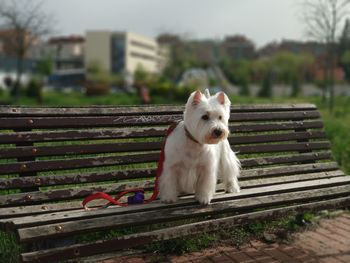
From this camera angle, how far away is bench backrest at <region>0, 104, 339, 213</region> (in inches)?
140

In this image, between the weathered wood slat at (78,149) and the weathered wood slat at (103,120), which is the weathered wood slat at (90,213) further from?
the weathered wood slat at (103,120)

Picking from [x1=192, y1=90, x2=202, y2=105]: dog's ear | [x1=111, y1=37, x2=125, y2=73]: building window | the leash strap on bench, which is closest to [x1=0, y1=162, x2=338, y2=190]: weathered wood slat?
the leash strap on bench

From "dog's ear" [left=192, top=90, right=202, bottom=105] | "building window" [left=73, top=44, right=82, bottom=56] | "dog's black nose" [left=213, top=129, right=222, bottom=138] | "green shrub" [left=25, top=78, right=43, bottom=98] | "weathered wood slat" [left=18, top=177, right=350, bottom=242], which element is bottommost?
"weathered wood slat" [left=18, top=177, right=350, bottom=242]

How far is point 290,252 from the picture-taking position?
4332mm

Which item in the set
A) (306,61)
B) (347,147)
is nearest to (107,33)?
(306,61)

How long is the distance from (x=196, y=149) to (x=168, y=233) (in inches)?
27.1

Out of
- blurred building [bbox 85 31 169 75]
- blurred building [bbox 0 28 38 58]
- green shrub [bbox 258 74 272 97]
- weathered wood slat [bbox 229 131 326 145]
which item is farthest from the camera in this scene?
blurred building [bbox 85 31 169 75]

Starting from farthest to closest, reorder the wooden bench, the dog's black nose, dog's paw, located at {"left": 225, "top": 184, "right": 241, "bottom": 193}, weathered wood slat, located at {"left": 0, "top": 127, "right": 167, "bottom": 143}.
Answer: dog's paw, located at {"left": 225, "top": 184, "right": 241, "bottom": 193}
weathered wood slat, located at {"left": 0, "top": 127, "right": 167, "bottom": 143}
the dog's black nose
the wooden bench

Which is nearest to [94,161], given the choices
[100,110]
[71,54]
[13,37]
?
[100,110]

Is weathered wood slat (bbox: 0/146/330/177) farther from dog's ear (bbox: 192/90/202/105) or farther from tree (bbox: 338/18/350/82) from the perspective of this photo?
tree (bbox: 338/18/350/82)

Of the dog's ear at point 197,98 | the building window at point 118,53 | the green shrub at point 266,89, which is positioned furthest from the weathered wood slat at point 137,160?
the building window at point 118,53

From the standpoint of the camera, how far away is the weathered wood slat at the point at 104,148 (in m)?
3.56

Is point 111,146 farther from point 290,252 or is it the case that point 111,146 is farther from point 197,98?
point 290,252

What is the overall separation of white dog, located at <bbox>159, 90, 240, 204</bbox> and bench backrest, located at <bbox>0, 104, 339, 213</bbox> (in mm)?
450
